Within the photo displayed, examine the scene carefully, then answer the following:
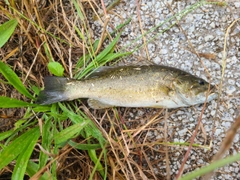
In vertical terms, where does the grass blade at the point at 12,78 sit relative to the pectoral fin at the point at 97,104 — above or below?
above

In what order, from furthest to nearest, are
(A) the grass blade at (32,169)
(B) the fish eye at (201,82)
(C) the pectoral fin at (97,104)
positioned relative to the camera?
(C) the pectoral fin at (97,104), (A) the grass blade at (32,169), (B) the fish eye at (201,82)

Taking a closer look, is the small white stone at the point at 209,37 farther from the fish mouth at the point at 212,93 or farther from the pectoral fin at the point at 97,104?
the pectoral fin at the point at 97,104

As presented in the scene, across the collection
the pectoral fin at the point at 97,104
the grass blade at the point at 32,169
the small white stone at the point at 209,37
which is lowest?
the grass blade at the point at 32,169

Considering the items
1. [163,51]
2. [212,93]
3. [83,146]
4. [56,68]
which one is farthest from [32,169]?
[212,93]

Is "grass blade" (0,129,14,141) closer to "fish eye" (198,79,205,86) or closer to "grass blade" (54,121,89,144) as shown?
"grass blade" (54,121,89,144)

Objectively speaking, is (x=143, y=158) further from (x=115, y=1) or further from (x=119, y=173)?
(x=115, y=1)

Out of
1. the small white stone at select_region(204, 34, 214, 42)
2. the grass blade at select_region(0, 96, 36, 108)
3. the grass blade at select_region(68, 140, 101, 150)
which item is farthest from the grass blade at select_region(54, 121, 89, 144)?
the small white stone at select_region(204, 34, 214, 42)

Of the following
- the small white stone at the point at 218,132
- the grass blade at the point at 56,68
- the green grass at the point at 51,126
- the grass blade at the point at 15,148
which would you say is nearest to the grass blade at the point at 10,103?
the green grass at the point at 51,126

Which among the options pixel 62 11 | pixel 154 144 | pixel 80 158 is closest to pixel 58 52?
pixel 62 11

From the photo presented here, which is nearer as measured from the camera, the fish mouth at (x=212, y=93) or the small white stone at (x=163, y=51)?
the fish mouth at (x=212, y=93)
